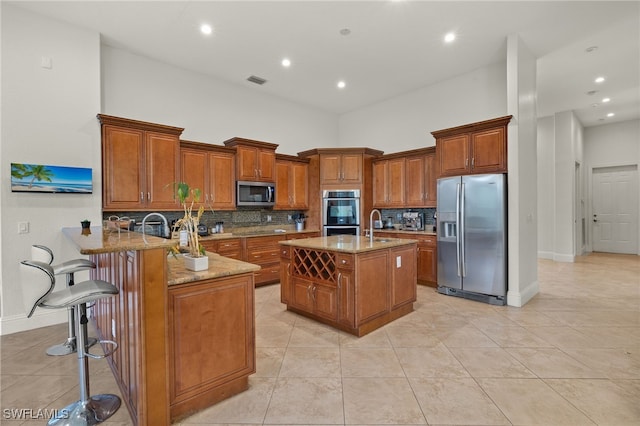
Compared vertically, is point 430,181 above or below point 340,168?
below

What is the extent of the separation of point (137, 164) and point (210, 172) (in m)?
1.08

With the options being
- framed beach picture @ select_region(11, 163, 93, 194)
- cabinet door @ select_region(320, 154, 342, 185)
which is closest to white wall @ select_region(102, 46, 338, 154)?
cabinet door @ select_region(320, 154, 342, 185)

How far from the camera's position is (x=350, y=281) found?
3.12 m

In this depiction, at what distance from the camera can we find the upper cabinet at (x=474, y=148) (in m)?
4.12

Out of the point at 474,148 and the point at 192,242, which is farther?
the point at 474,148

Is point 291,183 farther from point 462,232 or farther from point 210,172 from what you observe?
point 462,232

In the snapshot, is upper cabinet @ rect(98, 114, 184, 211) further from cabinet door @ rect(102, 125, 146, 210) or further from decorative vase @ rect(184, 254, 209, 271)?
decorative vase @ rect(184, 254, 209, 271)

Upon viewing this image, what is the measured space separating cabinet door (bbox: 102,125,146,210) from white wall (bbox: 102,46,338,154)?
0.60 metres

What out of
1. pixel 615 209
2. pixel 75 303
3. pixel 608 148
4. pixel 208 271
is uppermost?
pixel 608 148

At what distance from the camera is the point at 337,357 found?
273cm

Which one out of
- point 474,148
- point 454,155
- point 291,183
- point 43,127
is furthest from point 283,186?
point 43,127

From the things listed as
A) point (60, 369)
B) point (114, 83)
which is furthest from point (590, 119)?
point (60, 369)

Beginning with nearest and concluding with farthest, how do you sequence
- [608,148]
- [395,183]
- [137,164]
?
[137,164] → [395,183] → [608,148]

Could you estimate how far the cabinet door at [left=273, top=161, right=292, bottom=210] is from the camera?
579 centimetres
